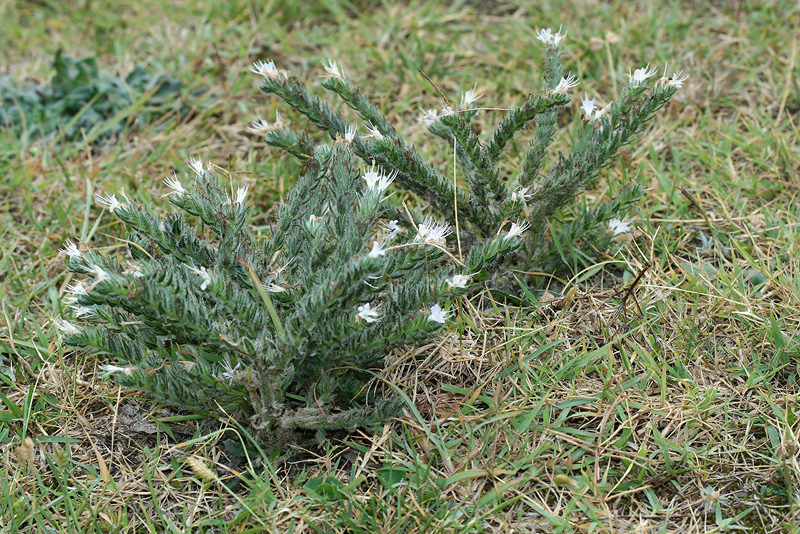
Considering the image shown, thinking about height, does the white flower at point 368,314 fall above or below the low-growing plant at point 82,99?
above

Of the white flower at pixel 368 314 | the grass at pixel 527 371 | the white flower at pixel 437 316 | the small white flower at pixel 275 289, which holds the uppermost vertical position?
the white flower at pixel 368 314

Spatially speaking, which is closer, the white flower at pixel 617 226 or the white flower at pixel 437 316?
the white flower at pixel 437 316

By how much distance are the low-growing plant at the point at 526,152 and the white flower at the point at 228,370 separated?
33.8 inches

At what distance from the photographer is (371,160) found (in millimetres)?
2664

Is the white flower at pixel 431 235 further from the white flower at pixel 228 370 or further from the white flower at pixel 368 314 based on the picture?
the white flower at pixel 228 370

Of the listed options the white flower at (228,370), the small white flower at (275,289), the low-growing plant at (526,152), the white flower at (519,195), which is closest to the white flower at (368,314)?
the small white flower at (275,289)

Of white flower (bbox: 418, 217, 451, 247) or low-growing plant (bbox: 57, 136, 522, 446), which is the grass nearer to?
low-growing plant (bbox: 57, 136, 522, 446)

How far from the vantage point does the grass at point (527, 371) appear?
6.91 ft

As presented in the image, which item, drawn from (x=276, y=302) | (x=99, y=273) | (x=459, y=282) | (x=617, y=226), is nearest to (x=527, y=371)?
(x=459, y=282)

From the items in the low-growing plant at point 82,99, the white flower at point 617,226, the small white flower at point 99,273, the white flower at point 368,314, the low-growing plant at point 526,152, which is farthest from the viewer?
the low-growing plant at point 82,99

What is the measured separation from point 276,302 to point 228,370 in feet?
0.90

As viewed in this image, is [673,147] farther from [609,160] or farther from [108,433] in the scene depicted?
Answer: [108,433]

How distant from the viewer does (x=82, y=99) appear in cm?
385

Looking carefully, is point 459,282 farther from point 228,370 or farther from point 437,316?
point 228,370
